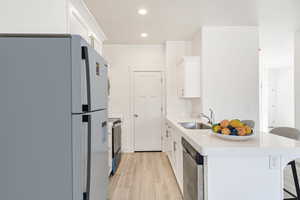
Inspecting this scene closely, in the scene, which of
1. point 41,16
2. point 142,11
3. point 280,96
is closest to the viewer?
point 41,16

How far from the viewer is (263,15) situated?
3275mm

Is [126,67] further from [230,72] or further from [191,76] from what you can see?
[230,72]

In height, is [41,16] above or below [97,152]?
above

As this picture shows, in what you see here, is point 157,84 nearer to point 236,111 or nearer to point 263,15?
point 236,111

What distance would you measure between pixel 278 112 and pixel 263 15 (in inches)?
269

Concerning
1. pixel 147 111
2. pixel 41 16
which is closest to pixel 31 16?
pixel 41 16

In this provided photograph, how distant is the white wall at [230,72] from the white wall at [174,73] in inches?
35.1

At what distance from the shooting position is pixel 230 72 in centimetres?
379

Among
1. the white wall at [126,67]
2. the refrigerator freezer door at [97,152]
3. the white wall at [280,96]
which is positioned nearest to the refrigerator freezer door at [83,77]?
the refrigerator freezer door at [97,152]

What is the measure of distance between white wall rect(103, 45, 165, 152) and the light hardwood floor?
912 millimetres

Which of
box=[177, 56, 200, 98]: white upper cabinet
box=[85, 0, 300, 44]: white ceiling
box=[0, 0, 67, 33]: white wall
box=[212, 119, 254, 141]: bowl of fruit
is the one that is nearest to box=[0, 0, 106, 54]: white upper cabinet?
box=[0, 0, 67, 33]: white wall

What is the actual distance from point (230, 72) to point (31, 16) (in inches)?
134

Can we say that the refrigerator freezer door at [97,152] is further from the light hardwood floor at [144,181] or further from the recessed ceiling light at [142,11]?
the recessed ceiling light at [142,11]

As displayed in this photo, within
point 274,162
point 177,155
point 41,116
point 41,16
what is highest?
point 41,16
